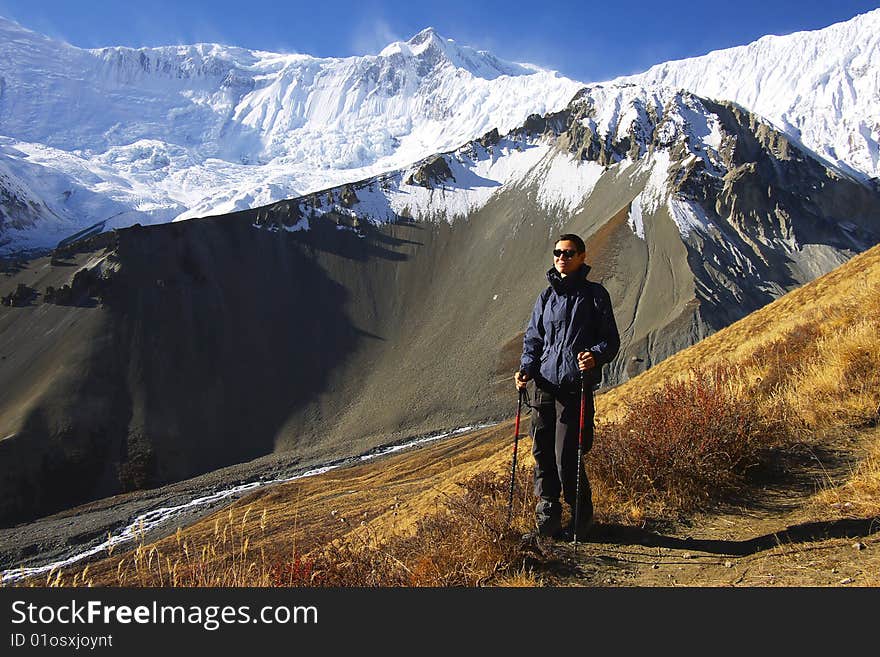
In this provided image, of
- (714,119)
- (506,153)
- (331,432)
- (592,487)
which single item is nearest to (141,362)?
(331,432)

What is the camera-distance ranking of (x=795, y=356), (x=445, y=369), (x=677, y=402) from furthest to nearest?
(x=445, y=369) → (x=795, y=356) → (x=677, y=402)

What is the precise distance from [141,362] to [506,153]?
7908 centimetres

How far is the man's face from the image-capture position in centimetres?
514

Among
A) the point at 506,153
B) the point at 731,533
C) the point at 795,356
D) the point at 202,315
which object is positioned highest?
the point at 506,153

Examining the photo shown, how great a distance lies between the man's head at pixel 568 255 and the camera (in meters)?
5.14

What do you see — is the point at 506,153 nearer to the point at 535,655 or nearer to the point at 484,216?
the point at 484,216

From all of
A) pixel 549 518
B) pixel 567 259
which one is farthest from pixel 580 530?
pixel 567 259

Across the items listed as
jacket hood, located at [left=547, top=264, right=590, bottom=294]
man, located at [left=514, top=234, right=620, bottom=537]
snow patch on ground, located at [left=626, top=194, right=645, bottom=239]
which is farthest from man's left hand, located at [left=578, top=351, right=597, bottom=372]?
snow patch on ground, located at [left=626, top=194, right=645, bottom=239]

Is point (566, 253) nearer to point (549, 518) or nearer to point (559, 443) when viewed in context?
point (559, 443)

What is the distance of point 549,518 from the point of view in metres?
4.95

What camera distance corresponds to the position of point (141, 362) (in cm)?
6656

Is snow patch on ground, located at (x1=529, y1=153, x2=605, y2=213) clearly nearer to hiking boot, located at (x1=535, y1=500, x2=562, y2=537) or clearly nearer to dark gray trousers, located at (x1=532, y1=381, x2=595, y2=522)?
dark gray trousers, located at (x1=532, y1=381, x2=595, y2=522)

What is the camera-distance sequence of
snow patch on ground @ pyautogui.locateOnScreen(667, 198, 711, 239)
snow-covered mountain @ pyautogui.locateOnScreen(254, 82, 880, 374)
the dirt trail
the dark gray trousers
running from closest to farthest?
the dirt trail < the dark gray trousers < snow-covered mountain @ pyautogui.locateOnScreen(254, 82, 880, 374) < snow patch on ground @ pyautogui.locateOnScreen(667, 198, 711, 239)

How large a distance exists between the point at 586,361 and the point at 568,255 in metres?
0.98
